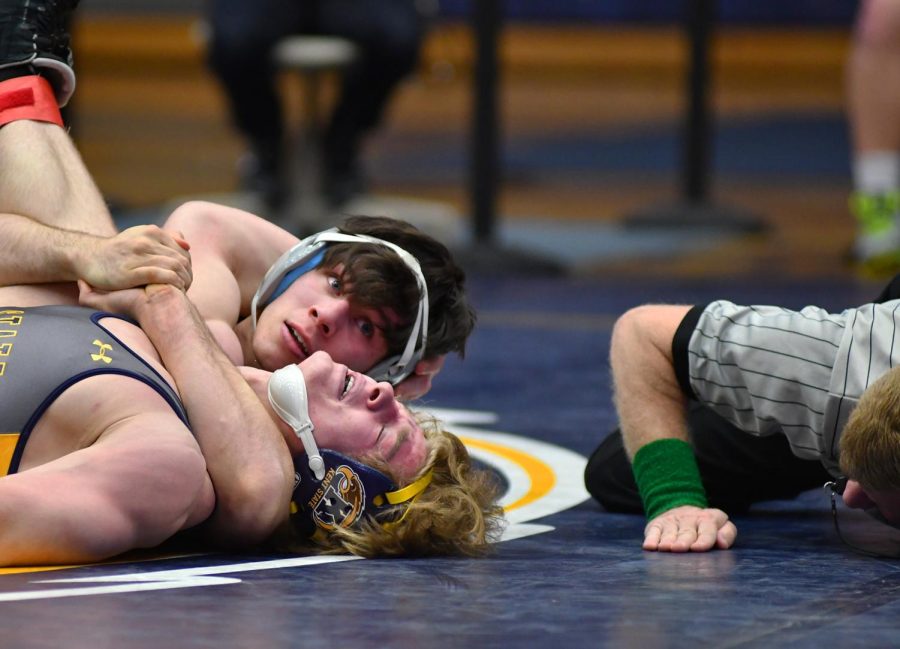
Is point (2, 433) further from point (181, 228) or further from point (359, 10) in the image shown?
point (359, 10)

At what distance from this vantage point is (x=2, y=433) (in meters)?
2.50

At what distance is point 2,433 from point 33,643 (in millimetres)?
544

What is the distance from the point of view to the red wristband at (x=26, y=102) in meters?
3.17

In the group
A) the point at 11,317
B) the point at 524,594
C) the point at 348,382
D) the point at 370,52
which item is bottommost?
the point at 524,594

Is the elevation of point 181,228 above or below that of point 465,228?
above

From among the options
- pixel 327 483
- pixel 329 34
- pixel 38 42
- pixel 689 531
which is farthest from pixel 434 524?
pixel 329 34

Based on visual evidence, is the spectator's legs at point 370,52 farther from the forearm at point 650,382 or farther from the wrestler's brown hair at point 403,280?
the forearm at point 650,382

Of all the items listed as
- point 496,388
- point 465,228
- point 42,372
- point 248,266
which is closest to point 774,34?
point 465,228

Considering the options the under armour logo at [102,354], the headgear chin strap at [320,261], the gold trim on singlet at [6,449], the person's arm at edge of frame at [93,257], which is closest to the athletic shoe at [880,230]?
the headgear chin strap at [320,261]

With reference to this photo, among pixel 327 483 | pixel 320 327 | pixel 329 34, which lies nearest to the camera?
pixel 327 483

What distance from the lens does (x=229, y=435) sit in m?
2.56

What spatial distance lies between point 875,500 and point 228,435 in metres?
0.93

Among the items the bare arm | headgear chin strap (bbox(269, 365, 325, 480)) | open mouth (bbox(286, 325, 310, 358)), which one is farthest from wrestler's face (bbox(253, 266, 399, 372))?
headgear chin strap (bbox(269, 365, 325, 480))

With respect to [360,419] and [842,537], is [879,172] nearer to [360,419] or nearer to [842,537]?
[842,537]
